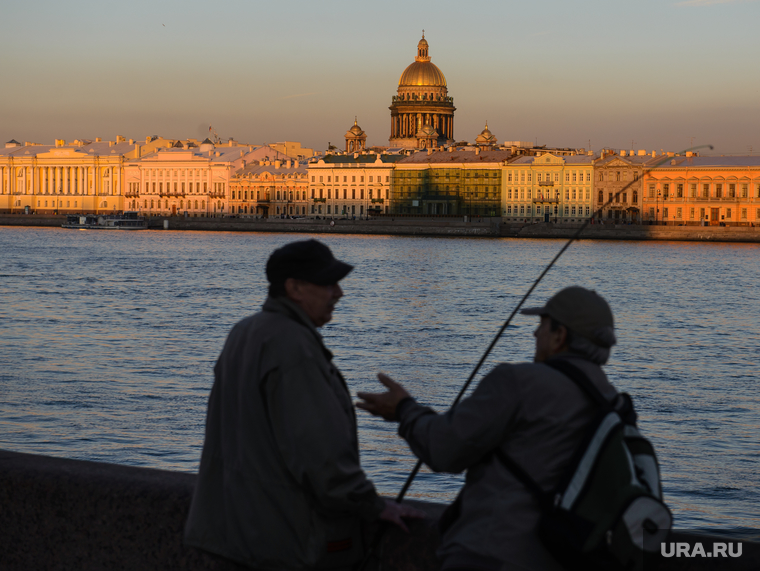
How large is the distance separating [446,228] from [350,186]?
9.98 m

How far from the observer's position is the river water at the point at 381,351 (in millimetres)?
6855

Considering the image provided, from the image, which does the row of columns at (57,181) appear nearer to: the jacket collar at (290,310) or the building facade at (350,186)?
the building facade at (350,186)

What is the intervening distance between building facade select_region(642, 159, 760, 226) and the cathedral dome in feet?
88.4

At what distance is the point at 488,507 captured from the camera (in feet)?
4.88

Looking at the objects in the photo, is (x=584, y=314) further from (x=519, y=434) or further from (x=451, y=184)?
(x=451, y=184)

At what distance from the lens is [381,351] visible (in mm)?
12883

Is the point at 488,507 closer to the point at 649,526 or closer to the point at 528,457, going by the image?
the point at 528,457

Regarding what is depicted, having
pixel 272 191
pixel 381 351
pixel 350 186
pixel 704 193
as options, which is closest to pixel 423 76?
pixel 350 186

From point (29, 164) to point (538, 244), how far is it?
4153 cm

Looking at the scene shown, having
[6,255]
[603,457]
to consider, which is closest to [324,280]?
[603,457]

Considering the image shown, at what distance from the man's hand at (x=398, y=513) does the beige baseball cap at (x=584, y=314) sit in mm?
Result: 427

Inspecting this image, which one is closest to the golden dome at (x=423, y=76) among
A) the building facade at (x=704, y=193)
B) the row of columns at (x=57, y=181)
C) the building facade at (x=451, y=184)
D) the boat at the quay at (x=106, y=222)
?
the building facade at (x=451, y=184)

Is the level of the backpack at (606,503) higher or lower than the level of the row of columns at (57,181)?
lower

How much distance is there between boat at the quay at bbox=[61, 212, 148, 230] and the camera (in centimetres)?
6594
